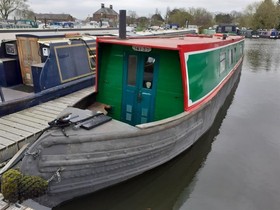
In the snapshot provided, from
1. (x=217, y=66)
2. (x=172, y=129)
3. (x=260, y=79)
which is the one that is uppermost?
(x=217, y=66)

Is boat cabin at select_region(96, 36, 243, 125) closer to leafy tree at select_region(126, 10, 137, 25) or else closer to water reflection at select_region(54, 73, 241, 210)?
water reflection at select_region(54, 73, 241, 210)

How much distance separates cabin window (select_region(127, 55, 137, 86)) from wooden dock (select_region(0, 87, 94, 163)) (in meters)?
1.18

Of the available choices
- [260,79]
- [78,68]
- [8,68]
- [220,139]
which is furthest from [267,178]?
[260,79]

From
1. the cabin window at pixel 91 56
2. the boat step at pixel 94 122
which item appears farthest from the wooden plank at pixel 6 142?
the cabin window at pixel 91 56

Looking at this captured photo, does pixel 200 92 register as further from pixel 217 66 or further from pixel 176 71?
pixel 217 66

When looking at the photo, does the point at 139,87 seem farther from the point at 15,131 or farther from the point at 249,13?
the point at 249,13

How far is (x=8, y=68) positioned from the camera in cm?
816

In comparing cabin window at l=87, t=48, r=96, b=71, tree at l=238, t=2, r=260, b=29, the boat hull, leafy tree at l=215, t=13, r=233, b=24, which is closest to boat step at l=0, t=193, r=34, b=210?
the boat hull

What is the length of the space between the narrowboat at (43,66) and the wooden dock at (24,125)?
0.36 metres

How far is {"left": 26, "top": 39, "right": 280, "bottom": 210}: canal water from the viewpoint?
4652 millimetres

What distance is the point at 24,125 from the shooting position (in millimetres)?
5711

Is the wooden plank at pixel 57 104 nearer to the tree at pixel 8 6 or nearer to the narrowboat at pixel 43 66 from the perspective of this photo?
the narrowboat at pixel 43 66

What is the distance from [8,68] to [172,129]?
19.3 feet

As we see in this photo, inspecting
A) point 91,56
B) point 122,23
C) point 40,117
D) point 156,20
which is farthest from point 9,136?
point 156,20
